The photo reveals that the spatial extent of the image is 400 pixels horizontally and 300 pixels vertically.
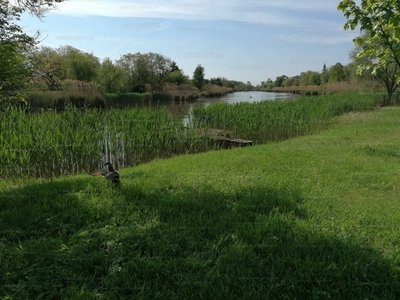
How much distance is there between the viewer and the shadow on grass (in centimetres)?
217

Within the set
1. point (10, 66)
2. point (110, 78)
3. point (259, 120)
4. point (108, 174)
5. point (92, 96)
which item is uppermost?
point (110, 78)

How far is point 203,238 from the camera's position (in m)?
2.82

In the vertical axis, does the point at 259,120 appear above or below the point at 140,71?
below

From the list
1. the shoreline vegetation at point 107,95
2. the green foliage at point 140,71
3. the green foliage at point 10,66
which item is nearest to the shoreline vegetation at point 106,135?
the shoreline vegetation at point 107,95

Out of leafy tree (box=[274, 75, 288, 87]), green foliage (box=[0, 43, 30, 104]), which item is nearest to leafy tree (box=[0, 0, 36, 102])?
green foliage (box=[0, 43, 30, 104])

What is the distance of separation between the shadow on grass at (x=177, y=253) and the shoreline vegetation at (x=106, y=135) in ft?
7.55

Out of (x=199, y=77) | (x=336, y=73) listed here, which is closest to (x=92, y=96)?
(x=199, y=77)

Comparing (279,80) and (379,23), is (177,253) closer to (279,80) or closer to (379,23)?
(379,23)

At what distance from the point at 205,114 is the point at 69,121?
4891 mm

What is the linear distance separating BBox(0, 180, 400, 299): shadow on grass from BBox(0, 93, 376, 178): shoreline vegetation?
7.55ft

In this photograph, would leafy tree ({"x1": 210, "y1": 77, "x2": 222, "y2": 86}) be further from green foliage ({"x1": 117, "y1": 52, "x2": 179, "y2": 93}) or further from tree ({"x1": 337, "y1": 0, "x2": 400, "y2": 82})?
tree ({"x1": 337, "y1": 0, "x2": 400, "y2": 82})

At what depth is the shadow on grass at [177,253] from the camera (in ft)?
7.13

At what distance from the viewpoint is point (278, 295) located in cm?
213

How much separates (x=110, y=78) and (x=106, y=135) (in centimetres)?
2993
